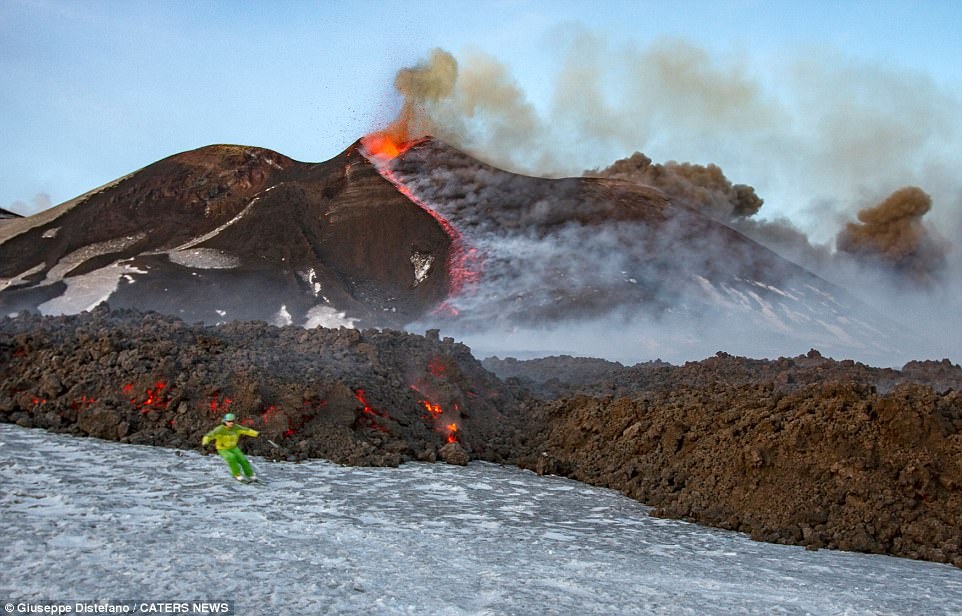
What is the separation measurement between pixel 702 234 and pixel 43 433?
27.8 meters

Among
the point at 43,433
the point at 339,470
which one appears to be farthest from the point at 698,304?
the point at 43,433

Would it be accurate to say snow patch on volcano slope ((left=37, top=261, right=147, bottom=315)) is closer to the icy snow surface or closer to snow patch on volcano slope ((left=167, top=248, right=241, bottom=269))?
snow patch on volcano slope ((left=167, top=248, right=241, bottom=269))

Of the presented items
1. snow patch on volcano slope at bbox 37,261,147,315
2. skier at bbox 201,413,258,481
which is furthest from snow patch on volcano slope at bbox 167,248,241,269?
skier at bbox 201,413,258,481

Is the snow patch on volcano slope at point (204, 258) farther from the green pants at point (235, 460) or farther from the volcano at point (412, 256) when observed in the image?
the green pants at point (235, 460)

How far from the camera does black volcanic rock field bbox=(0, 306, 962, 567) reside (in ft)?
29.3

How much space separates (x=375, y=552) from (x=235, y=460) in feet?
9.58

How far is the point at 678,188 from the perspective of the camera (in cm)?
4469

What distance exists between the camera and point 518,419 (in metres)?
14.2

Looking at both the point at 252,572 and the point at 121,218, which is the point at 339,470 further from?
the point at 121,218

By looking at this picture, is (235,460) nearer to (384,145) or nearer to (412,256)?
(412,256)

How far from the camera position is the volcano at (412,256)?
93.4 ft

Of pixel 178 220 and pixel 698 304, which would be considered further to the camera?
pixel 178 220

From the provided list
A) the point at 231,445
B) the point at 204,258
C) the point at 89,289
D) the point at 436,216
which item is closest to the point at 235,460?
the point at 231,445

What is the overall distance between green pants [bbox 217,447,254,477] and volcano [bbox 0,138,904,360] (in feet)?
54.9
